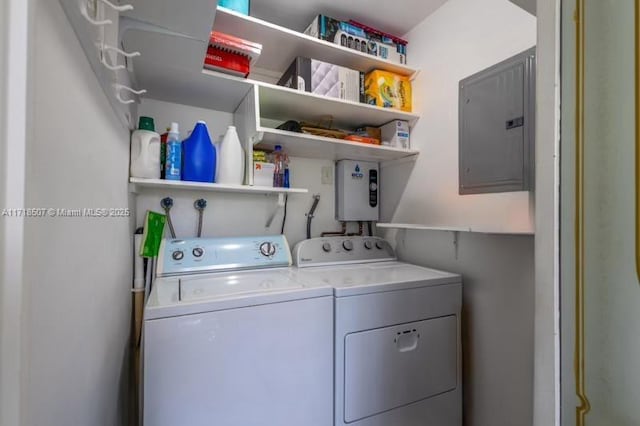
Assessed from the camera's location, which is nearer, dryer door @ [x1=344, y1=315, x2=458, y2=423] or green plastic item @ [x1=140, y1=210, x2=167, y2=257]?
dryer door @ [x1=344, y1=315, x2=458, y2=423]

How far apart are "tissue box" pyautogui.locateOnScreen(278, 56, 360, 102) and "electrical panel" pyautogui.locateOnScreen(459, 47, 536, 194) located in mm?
620

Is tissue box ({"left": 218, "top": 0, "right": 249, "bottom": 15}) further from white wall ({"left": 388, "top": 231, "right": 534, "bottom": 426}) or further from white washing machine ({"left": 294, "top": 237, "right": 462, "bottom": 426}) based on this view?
white wall ({"left": 388, "top": 231, "right": 534, "bottom": 426})

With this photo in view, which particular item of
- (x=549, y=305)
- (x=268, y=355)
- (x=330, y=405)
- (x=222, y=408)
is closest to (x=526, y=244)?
(x=549, y=305)

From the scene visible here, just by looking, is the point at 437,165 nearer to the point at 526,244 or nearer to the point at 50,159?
the point at 526,244

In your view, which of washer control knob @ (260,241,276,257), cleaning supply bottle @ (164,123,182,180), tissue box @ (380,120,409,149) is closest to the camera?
cleaning supply bottle @ (164,123,182,180)

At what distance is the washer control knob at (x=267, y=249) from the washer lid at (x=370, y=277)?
0.19 m

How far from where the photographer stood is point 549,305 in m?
0.47

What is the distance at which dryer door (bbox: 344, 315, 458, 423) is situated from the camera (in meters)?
1.23

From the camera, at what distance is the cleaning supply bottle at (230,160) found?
4.96 feet

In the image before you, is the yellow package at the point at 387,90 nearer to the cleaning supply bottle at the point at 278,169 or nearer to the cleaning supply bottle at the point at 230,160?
the cleaning supply bottle at the point at 278,169

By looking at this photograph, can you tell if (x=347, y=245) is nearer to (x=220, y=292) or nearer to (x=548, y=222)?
(x=220, y=292)

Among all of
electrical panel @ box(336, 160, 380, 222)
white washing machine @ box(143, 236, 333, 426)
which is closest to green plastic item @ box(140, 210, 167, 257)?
white washing machine @ box(143, 236, 333, 426)

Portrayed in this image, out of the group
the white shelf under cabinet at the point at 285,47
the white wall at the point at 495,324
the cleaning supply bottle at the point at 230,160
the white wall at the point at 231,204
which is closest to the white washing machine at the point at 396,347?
the white wall at the point at 495,324

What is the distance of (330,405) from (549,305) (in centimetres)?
103
